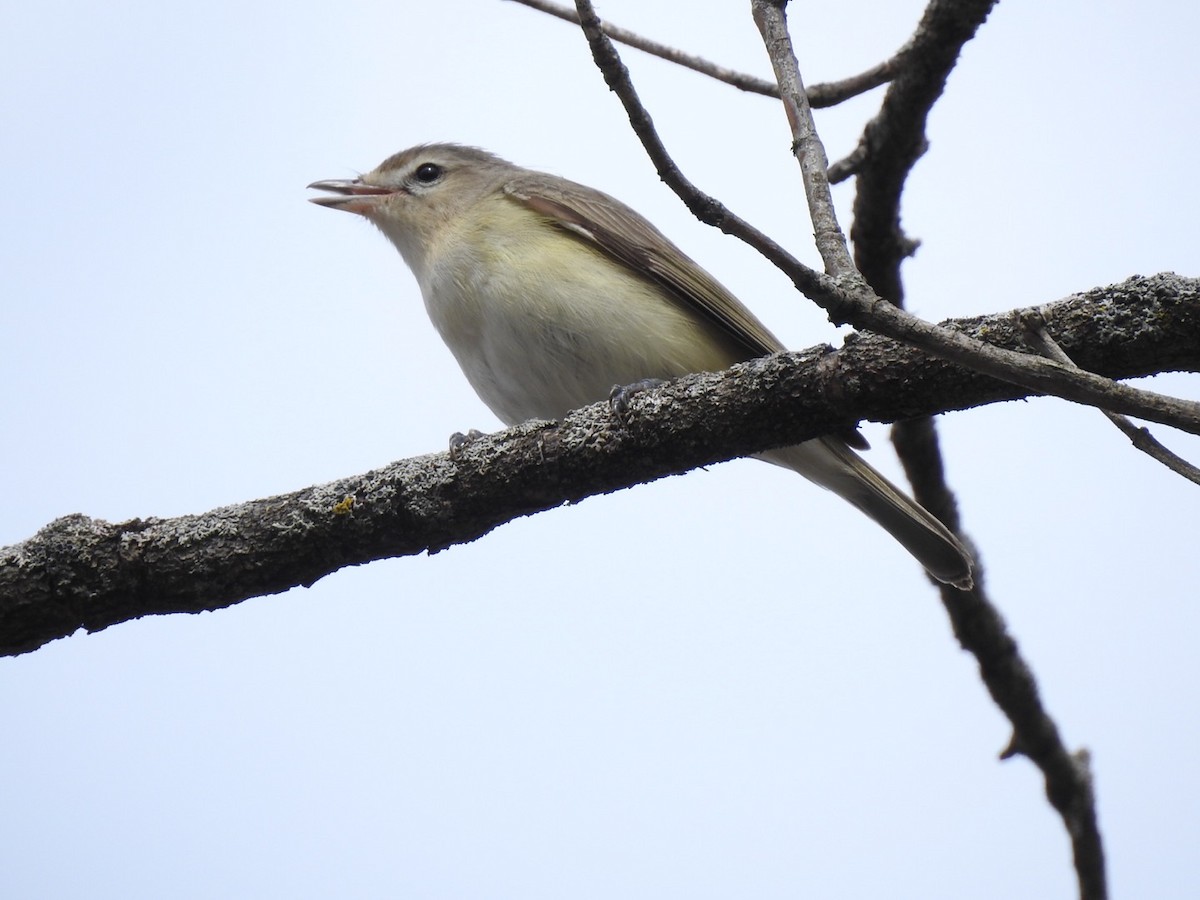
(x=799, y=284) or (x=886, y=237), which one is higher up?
(x=886, y=237)

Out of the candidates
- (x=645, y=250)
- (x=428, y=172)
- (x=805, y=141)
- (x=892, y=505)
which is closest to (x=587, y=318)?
(x=645, y=250)

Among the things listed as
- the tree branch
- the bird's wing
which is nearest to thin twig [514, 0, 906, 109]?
the bird's wing

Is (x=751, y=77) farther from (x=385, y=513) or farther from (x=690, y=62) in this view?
(x=385, y=513)

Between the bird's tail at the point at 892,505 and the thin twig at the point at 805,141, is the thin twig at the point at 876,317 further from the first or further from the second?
the bird's tail at the point at 892,505

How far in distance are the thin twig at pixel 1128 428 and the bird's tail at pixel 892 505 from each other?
2089mm

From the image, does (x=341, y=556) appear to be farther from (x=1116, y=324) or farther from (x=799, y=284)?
(x=1116, y=324)

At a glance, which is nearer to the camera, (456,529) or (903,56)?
(456,529)

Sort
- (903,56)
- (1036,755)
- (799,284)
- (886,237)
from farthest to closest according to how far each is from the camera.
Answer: (1036,755)
(886,237)
(903,56)
(799,284)

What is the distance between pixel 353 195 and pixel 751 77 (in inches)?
99.0

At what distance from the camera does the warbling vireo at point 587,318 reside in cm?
475

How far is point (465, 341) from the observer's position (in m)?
5.06

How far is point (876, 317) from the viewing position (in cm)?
248

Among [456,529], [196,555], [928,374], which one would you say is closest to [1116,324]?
[928,374]

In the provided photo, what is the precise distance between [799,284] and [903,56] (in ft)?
7.83
